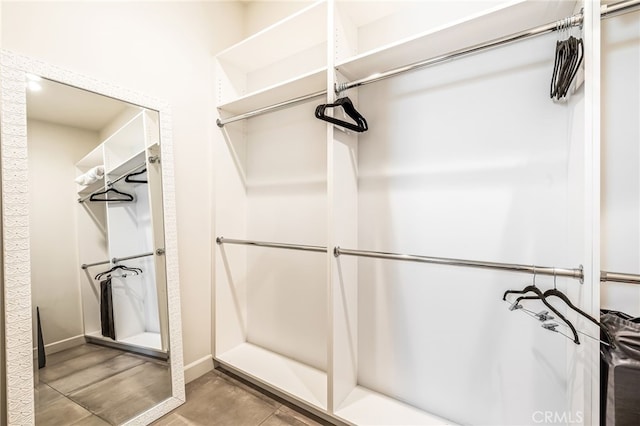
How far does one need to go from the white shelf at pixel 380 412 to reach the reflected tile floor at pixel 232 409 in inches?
7.3

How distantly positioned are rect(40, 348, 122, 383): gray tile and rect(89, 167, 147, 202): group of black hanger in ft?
2.67

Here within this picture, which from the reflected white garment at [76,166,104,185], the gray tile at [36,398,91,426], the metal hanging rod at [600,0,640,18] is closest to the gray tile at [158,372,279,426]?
the gray tile at [36,398,91,426]

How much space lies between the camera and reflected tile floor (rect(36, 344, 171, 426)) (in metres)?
1.25

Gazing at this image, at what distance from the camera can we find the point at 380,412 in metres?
1.43

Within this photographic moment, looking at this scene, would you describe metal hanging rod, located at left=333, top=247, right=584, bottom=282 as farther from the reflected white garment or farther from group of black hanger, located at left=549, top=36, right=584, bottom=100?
the reflected white garment

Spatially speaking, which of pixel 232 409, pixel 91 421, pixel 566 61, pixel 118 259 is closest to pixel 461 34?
pixel 566 61

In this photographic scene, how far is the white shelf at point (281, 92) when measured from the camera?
154 centimetres

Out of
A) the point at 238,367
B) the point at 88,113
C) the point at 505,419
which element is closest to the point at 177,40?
the point at 88,113

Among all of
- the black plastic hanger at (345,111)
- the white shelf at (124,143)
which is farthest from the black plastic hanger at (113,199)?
the black plastic hanger at (345,111)

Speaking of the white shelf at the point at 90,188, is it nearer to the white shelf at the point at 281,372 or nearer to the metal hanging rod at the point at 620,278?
the white shelf at the point at 281,372

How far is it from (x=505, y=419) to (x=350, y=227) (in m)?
1.17

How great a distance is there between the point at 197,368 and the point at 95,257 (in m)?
1.06

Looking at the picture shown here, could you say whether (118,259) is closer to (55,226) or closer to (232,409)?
(55,226)

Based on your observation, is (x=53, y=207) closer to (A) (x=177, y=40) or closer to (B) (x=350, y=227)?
(A) (x=177, y=40)
